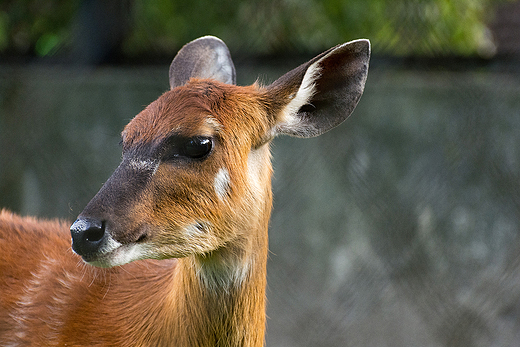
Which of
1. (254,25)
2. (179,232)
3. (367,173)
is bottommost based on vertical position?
(367,173)

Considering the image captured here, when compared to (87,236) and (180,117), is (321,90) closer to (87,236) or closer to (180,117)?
(180,117)

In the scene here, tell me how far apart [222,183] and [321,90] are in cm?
71

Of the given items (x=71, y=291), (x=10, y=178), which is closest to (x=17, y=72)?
(x=10, y=178)

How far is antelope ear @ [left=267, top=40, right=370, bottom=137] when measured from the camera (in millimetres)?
2484

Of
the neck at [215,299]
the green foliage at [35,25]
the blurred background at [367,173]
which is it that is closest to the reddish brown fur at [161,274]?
the neck at [215,299]

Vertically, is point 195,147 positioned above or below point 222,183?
above

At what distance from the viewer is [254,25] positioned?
17.3ft

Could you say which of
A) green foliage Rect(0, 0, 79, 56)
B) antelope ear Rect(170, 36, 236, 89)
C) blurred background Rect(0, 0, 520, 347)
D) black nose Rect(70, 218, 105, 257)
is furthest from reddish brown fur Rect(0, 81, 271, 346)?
green foliage Rect(0, 0, 79, 56)

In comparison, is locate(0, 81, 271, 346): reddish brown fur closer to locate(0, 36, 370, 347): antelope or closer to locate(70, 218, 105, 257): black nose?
locate(0, 36, 370, 347): antelope

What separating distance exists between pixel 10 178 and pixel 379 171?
3.29 metres

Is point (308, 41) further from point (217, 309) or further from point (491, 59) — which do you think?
point (217, 309)

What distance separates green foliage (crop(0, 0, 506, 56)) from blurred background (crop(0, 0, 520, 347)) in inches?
1.5

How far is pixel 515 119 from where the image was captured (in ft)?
16.6

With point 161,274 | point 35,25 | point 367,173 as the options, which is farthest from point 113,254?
point 35,25
